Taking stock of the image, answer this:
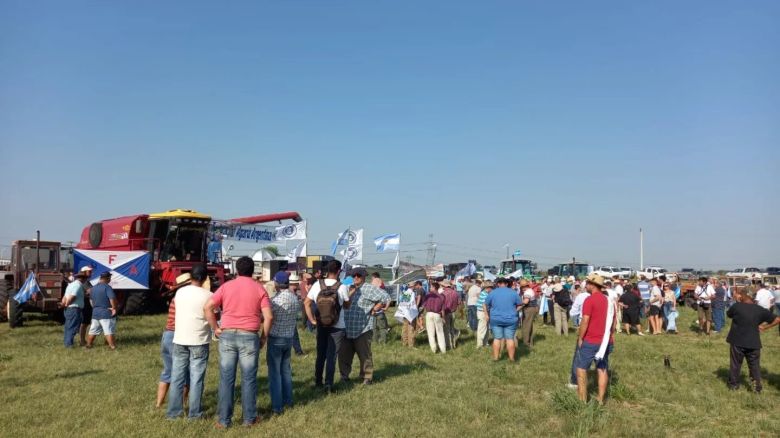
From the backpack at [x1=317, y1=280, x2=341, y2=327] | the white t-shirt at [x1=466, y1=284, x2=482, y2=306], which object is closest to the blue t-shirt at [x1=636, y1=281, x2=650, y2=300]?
the white t-shirt at [x1=466, y1=284, x2=482, y2=306]

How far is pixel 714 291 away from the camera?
17375 millimetres

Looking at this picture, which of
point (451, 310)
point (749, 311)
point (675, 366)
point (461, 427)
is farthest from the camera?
point (451, 310)

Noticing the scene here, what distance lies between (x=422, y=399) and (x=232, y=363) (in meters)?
2.83

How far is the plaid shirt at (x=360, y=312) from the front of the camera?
8594 millimetres

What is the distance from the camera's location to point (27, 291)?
603 inches

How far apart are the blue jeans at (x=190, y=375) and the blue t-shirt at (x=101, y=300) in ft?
18.6

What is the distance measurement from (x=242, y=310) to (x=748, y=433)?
6017 millimetres

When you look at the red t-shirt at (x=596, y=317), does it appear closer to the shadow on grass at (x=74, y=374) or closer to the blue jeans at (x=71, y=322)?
the shadow on grass at (x=74, y=374)

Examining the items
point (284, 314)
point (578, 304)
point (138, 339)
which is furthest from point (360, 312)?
point (578, 304)

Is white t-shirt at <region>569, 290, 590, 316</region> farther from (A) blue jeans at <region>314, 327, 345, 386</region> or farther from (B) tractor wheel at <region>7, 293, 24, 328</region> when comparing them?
(B) tractor wheel at <region>7, 293, 24, 328</region>

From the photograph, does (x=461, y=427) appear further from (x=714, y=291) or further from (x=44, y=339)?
(x=714, y=291)

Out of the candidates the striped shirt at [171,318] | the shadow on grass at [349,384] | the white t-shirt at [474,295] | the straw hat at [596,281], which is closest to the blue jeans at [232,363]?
the striped shirt at [171,318]

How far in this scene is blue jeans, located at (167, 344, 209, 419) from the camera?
6.60m

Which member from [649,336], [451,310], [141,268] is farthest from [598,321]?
[141,268]
